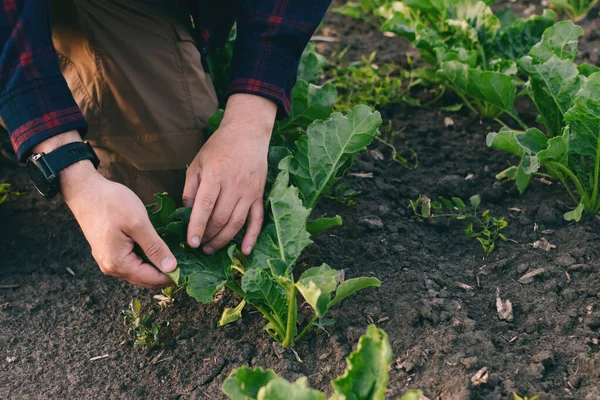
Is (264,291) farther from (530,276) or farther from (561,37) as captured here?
(561,37)

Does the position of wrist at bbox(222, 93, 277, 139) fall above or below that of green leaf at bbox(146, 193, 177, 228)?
above

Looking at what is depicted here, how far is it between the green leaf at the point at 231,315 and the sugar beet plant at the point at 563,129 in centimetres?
105

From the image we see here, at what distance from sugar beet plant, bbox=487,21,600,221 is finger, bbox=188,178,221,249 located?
1.02m

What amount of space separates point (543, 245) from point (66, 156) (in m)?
1.67

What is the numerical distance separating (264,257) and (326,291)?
321mm

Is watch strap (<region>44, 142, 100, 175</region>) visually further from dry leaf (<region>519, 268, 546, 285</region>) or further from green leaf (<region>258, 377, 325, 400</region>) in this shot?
dry leaf (<region>519, 268, 546, 285</region>)

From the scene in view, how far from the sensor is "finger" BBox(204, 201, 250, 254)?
219 cm

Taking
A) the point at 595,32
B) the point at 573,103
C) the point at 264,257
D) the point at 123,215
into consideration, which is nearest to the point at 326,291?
the point at 264,257

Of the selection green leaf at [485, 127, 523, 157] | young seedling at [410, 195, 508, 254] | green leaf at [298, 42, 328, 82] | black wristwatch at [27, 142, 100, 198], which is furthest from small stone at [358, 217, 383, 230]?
black wristwatch at [27, 142, 100, 198]

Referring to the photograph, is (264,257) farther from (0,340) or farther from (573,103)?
(573,103)

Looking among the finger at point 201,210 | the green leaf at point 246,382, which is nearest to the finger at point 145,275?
the finger at point 201,210

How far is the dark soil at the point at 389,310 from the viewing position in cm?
209

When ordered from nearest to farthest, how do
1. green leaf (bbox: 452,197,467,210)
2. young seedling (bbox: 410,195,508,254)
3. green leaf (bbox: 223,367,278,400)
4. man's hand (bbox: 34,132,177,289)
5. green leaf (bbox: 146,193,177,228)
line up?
green leaf (bbox: 223,367,278,400)
man's hand (bbox: 34,132,177,289)
green leaf (bbox: 146,193,177,228)
young seedling (bbox: 410,195,508,254)
green leaf (bbox: 452,197,467,210)

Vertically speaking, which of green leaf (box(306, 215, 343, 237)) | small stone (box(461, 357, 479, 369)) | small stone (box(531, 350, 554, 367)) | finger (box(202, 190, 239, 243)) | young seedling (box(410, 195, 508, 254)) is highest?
finger (box(202, 190, 239, 243))
